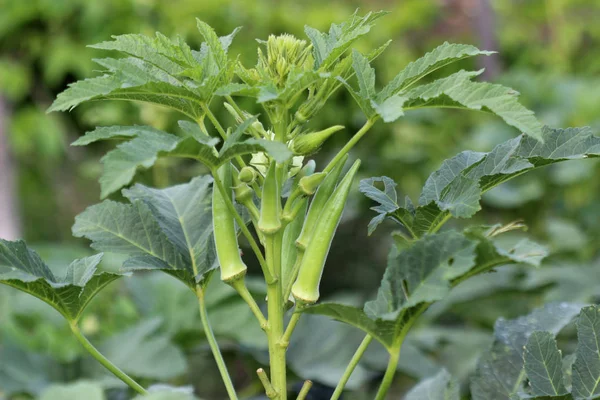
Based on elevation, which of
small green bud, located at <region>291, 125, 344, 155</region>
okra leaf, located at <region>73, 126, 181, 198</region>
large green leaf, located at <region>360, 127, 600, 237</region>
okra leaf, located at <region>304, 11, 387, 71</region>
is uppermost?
okra leaf, located at <region>304, 11, 387, 71</region>

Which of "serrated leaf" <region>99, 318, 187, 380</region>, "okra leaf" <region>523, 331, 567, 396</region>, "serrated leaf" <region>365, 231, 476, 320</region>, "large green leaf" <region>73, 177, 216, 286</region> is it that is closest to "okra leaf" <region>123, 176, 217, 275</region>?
"large green leaf" <region>73, 177, 216, 286</region>

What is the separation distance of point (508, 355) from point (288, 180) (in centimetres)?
33

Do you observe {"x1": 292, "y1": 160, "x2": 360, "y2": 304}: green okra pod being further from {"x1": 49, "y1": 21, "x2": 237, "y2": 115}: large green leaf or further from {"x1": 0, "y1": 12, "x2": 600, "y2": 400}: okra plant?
{"x1": 49, "y1": 21, "x2": 237, "y2": 115}: large green leaf

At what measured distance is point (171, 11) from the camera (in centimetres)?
263

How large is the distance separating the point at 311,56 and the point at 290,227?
173 mm

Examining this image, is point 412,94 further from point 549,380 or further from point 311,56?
point 549,380

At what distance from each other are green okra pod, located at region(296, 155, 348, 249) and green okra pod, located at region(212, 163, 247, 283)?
61 millimetres

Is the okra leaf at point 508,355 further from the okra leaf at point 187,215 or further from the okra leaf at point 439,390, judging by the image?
the okra leaf at point 187,215

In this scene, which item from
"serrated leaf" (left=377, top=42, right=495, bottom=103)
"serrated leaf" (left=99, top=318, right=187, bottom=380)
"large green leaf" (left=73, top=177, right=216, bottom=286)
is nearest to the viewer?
"serrated leaf" (left=377, top=42, right=495, bottom=103)

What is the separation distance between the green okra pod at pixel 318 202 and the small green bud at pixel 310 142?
0.17ft

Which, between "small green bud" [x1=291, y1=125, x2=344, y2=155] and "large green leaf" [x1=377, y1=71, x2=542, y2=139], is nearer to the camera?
"large green leaf" [x1=377, y1=71, x2=542, y2=139]

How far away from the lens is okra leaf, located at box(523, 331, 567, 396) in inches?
25.3

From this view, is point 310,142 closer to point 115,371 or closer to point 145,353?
point 115,371

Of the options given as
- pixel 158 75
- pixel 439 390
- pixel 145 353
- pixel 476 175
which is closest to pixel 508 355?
pixel 439 390
